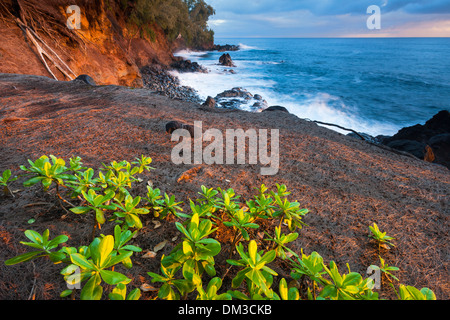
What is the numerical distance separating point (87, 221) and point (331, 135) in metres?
4.35

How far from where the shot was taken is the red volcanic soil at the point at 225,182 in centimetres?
142

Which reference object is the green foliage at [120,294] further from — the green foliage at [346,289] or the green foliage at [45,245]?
the green foliage at [346,289]

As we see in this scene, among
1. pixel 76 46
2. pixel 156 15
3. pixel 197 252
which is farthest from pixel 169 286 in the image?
pixel 156 15

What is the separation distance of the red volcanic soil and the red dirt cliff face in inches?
126

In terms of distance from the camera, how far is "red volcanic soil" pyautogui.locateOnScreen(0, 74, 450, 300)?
142 centimetres

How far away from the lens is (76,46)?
9500 mm

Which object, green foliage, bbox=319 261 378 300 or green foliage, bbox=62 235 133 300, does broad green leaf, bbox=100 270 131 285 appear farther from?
green foliage, bbox=319 261 378 300

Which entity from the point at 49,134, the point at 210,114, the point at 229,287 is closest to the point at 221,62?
the point at 210,114

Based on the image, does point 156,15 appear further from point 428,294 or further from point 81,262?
point 428,294

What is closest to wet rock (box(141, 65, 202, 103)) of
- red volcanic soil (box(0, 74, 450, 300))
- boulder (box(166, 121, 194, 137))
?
red volcanic soil (box(0, 74, 450, 300))

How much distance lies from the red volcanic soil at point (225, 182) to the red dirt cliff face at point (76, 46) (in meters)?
3.21

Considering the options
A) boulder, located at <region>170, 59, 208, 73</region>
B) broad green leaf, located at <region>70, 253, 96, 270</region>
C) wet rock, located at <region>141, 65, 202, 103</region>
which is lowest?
broad green leaf, located at <region>70, 253, 96, 270</region>

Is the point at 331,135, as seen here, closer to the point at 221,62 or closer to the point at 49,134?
the point at 49,134

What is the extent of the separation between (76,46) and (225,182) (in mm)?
11047
